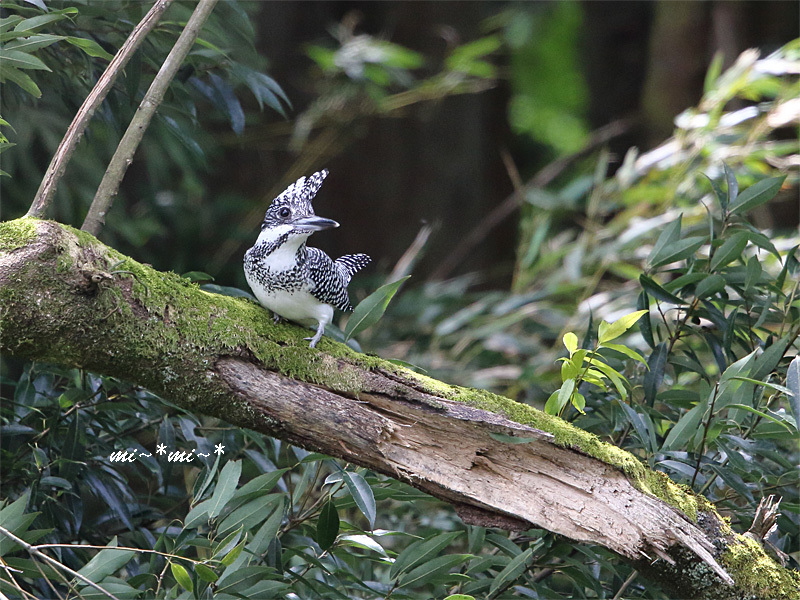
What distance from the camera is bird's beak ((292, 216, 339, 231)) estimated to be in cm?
137

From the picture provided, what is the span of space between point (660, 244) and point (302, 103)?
3.11 meters

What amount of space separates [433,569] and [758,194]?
3.49ft

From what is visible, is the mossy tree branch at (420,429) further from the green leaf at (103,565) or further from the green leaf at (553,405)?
the green leaf at (103,565)

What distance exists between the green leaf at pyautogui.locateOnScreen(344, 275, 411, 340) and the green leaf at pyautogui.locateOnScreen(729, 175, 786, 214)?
815mm

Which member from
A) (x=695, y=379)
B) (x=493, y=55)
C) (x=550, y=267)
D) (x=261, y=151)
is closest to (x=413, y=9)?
(x=493, y=55)

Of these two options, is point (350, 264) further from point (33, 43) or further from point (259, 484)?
point (33, 43)

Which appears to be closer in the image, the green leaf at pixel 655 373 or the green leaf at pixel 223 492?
the green leaf at pixel 223 492

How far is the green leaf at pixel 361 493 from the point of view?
125 cm

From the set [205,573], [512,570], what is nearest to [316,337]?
[205,573]

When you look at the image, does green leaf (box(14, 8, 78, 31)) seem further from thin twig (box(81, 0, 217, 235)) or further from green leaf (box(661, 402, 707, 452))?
green leaf (box(661, 402, 707, 452))

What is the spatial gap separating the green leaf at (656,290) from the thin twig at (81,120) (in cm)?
112

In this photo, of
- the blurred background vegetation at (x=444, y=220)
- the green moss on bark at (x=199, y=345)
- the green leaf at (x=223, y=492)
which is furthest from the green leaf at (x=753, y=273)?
the green leaf at (x=223, y=492)

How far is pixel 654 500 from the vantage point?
1.31m

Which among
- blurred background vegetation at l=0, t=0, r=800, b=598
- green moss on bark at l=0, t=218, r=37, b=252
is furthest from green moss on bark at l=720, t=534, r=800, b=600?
green moss on bark at l=0, t=218, r=37, b=252
